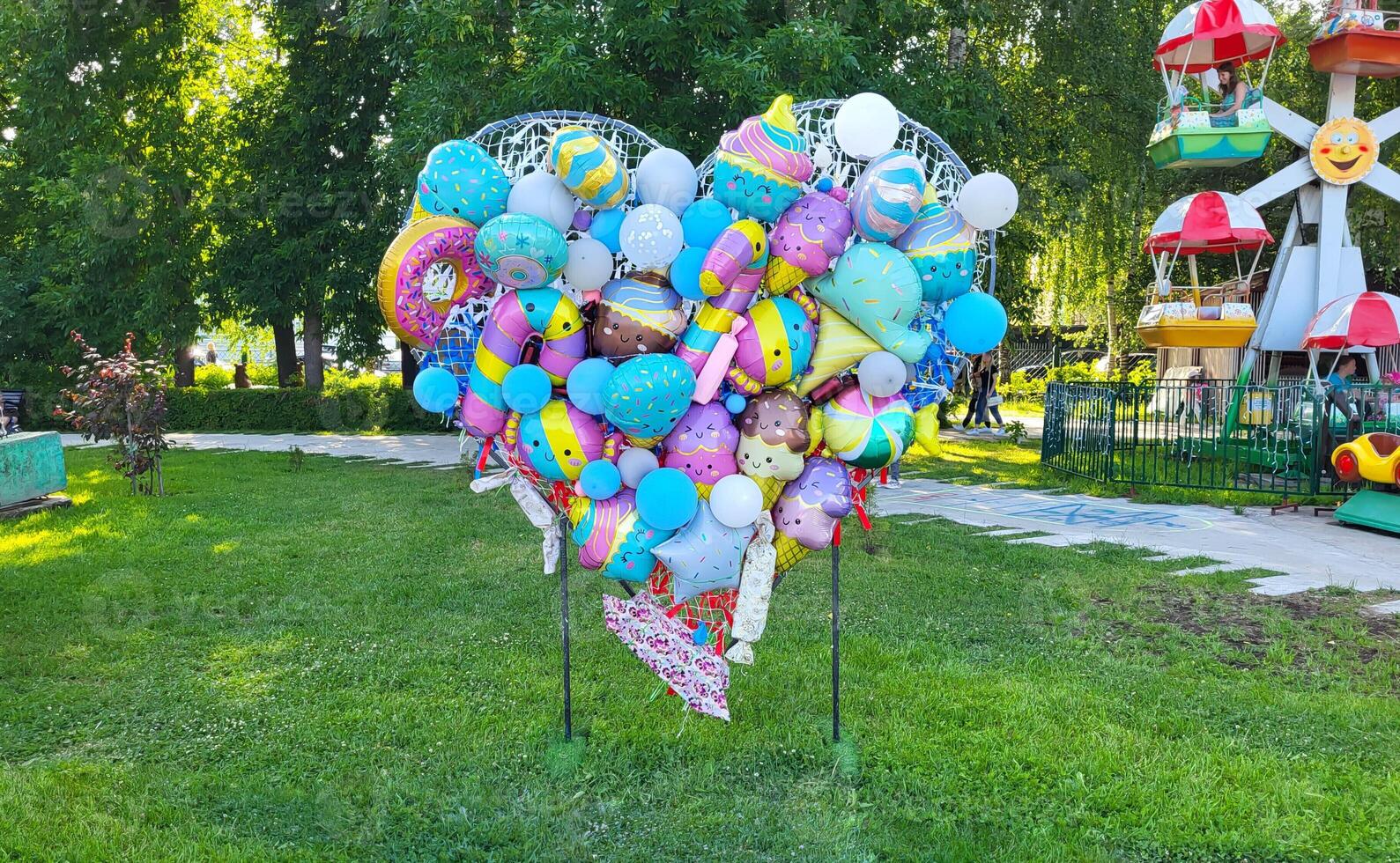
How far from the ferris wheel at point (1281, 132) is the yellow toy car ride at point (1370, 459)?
343 cm

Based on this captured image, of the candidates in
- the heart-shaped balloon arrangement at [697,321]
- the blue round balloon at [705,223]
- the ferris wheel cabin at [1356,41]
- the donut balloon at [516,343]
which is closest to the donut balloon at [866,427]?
the heart-shaped balloon arrangement at [697,321]

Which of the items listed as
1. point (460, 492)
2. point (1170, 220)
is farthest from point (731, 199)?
point (1170, 220)

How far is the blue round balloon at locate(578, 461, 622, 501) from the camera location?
154 inches

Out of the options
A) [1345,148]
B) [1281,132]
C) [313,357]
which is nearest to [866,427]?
[1281,132]

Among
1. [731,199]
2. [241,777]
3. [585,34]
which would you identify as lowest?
[241,777]

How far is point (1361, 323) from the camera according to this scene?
12125 mm

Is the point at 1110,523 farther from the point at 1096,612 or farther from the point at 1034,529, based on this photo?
the point at 1096,612

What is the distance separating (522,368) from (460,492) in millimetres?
8483

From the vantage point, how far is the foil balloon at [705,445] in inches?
155

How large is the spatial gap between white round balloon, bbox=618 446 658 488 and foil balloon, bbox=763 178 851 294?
2.91 feet

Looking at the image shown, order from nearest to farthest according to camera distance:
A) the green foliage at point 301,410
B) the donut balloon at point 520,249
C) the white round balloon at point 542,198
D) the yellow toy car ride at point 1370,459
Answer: the donut balloon at point 520,249, the white round balloon at point 542,198, the yellow toy car ride at point 1370,459, the green foliage at point 301,410

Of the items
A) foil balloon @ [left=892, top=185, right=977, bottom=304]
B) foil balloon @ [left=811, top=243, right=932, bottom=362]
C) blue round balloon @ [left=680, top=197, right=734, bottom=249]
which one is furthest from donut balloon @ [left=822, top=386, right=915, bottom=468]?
blue round balloon @ [left=680, top=197, right=734, bottom=249]

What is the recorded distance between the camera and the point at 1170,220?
1327 cm

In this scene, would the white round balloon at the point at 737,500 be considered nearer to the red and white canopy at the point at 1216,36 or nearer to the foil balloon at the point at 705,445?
the foil balloon at the point at 705,445
